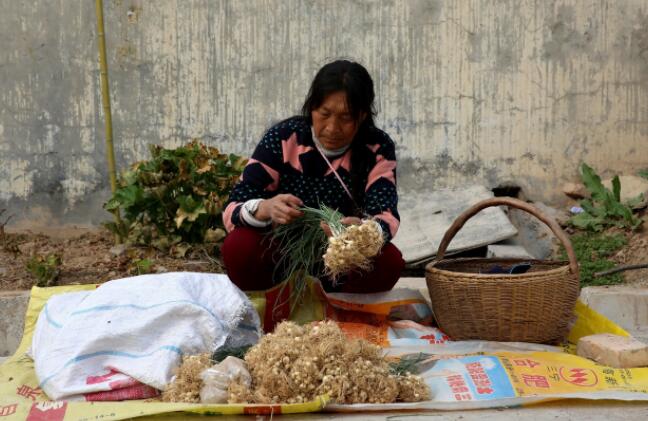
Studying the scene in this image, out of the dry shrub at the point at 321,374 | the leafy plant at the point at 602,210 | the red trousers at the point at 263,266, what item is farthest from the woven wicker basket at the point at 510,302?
the leafy plant at the point at 602,210

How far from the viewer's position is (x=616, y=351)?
2.87m

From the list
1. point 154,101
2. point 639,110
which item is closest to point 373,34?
point 154,101

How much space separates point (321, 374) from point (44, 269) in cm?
234

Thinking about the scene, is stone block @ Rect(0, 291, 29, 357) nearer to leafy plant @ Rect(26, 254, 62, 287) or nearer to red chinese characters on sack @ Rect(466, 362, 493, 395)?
leafy plant @ Rect(26, 254, 62, 287)

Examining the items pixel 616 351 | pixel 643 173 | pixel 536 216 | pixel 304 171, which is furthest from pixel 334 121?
pixel 643 173

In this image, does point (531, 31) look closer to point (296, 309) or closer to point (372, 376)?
point (296, 309)

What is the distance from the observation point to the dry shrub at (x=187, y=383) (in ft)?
8.34

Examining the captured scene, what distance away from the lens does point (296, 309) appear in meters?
3.45

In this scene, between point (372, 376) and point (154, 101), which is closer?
point (372, 376)

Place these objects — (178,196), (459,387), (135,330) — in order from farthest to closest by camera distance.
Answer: (178,196) < (135,330) < (459,387)

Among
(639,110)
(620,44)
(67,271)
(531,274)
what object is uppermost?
(620,44)

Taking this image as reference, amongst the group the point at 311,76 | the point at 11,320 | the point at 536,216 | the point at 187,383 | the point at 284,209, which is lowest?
the point at 11,320

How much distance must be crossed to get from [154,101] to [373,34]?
151cm

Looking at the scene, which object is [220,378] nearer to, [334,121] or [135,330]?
[135,330]
